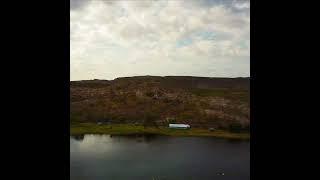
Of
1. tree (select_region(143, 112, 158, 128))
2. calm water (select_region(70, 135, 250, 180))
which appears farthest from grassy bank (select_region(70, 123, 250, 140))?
calm water (select_region(70, 135, 250, 180))

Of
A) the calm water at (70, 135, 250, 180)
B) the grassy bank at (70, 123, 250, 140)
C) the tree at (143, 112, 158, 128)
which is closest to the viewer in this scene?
the calm water at (70, 135, 250, 180)

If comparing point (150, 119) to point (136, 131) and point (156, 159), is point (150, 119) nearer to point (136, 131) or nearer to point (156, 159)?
point (136, 131)

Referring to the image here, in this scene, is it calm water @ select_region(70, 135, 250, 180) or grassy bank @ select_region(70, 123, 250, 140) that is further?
grassy bank @ select_region(70, 123, 250, 140)

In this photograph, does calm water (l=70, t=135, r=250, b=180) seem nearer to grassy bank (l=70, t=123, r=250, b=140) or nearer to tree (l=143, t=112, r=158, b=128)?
grassy bank (l=70, t=123, r=250, b=140)

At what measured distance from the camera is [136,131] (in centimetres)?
3531

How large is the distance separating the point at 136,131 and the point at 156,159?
9349 millimetres

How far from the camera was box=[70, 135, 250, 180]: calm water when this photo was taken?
22266mm

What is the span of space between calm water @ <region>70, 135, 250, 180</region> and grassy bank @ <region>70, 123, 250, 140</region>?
1.79 meters

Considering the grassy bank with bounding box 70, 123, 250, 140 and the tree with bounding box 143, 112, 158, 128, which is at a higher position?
the tree with bounding box 143, 112, 158, 128

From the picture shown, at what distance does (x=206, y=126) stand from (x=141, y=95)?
10.1 metres

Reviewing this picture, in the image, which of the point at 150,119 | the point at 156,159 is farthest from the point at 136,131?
the point at 156,159

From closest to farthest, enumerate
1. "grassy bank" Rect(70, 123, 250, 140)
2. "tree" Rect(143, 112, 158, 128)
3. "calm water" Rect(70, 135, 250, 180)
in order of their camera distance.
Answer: "calm water" Rect(70, 135, 250, 180)
"grassy bank" Rect(70, 123, 250, 140)
"tree" Rect(143, 112, 158, 128)

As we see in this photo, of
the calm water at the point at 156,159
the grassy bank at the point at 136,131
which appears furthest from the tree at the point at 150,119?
the calm water at the point at 156,159
